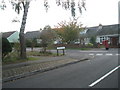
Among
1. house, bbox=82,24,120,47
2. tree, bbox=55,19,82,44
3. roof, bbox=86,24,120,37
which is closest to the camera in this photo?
tree, bbox=55,19,82,44

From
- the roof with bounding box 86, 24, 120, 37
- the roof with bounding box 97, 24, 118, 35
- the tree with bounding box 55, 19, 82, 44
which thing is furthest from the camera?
the roof with bounding box 86, 24, 120, 37

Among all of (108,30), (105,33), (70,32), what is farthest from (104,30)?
(70,32)

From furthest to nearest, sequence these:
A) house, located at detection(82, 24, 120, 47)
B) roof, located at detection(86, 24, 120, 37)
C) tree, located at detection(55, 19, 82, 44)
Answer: roof, located at detection(86, 24, 120, 37)
house, located at detection(82, 24, 120, 47)
tree, located at detection(55, 19, 82, 44)

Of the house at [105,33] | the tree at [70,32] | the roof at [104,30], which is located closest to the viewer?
the tree at [70,32]

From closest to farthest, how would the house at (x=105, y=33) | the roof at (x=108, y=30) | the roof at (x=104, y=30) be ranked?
the house at (x=105, y=33)
the roof at (x=108, y=30)
the roof at (x=104, y=30)

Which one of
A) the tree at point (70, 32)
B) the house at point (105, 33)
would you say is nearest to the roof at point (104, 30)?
the house at point (105, 33)

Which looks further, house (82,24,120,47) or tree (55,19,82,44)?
house (82,24,120,47)

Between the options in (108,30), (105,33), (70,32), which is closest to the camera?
(70,32)

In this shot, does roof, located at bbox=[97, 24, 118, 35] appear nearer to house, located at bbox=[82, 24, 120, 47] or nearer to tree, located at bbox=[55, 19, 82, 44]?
house, located at bbox=[82, 24, 120, 47]

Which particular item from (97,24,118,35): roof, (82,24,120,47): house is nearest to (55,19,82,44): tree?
(82,24,120,47): house

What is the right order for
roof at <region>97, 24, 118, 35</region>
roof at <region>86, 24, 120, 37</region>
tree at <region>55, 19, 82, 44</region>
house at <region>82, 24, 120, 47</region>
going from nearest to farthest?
tree at <region>55, 19, 82, 44</region> < house at <region>82, 24, 120, 47</region> < roof at <region>97, 24, 118, 35</region> < roof at <region>86, 24, 120, 37</region>

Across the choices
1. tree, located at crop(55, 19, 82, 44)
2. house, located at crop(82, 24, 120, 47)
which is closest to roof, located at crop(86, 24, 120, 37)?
house, located at crop(82, 24, 120, 47)

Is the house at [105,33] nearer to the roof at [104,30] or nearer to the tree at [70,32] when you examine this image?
the roof at [104,30]

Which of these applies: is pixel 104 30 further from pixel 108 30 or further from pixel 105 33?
pixel 105 33
